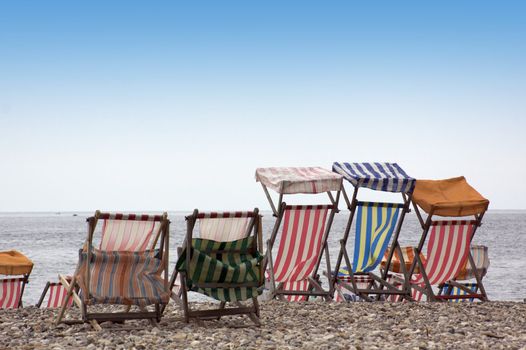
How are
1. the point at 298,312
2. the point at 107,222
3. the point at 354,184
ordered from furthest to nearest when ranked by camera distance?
the point at 354,184 < the point at 298,312 < the point at 107,222

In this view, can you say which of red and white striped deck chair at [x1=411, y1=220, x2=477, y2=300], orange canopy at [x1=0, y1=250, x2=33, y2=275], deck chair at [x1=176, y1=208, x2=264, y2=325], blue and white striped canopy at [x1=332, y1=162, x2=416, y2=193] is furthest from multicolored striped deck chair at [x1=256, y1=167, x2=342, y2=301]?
orange canopy at [x1=0, y1=250, x2=33, y2=275]

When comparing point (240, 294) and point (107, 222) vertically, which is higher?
point (107, 222)

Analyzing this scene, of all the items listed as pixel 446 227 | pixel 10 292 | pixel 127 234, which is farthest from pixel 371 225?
pixel 10 292

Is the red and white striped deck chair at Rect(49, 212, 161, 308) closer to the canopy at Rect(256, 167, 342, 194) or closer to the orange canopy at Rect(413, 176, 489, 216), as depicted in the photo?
the canopy at Rect(256, 167, 342, 194)

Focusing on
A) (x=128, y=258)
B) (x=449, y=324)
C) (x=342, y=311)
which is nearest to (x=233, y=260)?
(x=128, y=258)

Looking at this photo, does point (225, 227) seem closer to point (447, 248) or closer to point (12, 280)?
point (447, 248)

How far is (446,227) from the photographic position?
7562 mm

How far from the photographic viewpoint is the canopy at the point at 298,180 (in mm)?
7043

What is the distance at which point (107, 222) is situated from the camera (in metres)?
5.34

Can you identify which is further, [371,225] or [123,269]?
[371,225]

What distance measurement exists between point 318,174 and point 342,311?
5.77ft

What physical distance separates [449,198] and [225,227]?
3.08 meters

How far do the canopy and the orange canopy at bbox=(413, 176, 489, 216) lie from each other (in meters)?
1.04

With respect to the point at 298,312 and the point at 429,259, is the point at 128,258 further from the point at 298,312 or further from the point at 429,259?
the point at 429,259
